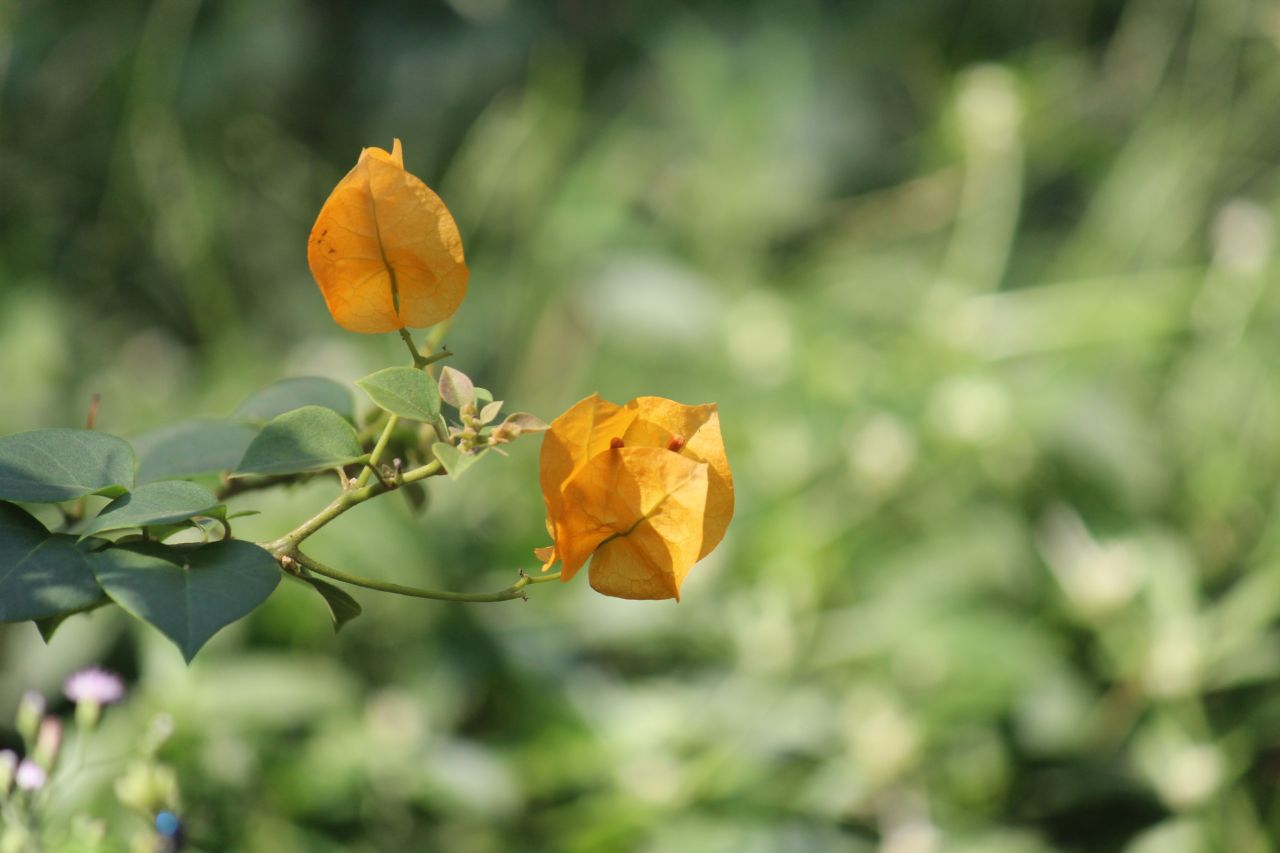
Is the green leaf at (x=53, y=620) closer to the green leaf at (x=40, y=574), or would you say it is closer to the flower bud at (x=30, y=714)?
the green leaf at (x=40, y=574)

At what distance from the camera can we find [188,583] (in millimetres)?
212

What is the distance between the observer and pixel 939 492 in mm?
901

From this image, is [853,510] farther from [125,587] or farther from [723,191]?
[125,587]

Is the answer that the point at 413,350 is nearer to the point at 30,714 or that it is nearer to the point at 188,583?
the point at 188,583

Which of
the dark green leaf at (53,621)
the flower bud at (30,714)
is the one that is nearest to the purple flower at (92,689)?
the flower bud at (30,714)

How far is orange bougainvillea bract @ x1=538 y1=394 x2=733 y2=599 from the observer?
0.75 feet

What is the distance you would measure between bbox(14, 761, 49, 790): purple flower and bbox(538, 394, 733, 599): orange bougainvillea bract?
160mm

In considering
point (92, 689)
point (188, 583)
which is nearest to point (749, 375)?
point (92, 689)

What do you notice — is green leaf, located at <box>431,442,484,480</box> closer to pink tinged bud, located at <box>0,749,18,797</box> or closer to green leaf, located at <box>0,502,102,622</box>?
green leaf, located at <box>0,502,102,622</box>

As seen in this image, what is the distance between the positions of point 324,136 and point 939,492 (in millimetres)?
840

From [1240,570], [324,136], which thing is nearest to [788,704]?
[1240,570]

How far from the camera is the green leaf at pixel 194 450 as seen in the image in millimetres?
287

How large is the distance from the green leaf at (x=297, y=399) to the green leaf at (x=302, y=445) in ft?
0.24

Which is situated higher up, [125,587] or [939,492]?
[939,492]
